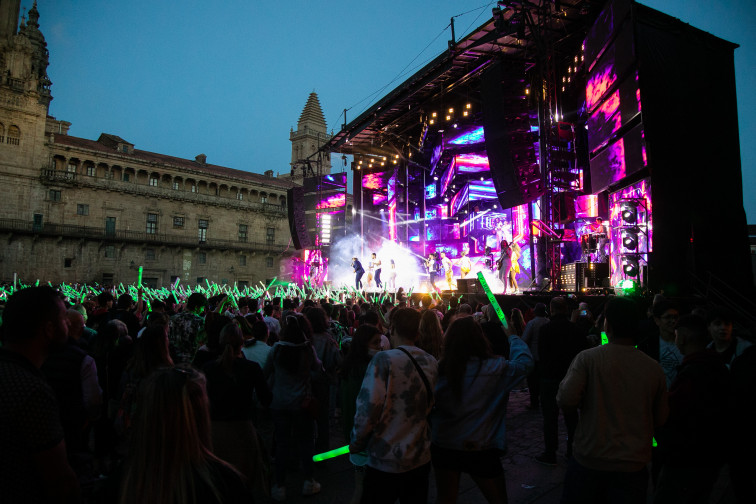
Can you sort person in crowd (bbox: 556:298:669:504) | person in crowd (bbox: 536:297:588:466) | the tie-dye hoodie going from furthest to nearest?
person in crowd (bbox: 536:297:588:466) → the tie-dye hoodie → person in crowd (bbox: 556:298:669:504)

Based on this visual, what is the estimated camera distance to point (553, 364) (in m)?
5.23

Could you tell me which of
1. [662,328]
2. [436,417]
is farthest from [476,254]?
[436,417]

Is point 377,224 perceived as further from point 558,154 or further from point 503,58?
point 558,154

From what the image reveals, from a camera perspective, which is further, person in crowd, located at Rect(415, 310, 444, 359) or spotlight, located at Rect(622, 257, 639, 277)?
spotlight, located at Rect(622, 257, 639, 277)

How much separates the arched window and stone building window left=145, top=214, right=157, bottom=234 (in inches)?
438

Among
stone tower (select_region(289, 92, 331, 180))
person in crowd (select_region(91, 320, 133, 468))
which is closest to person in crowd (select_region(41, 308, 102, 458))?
person in crowd (select_region(91, 320, 133, 468))

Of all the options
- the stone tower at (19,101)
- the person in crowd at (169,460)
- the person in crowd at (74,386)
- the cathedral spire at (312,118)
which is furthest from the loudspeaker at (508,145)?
the cathedral spire at (312,118)

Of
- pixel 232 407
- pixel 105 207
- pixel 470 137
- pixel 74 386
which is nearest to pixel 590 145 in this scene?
pixel 470 137

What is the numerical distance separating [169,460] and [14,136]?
145ft

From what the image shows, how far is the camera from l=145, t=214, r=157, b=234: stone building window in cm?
4162

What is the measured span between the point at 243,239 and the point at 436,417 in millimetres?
47436

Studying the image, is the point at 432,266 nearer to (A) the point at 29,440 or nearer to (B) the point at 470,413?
(B) the point at 470,413

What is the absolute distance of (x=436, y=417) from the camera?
3123mm

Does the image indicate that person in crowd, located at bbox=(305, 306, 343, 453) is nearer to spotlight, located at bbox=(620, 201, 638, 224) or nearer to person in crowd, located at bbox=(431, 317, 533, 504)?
person in crowd, located at bbox=(431, 317, 533, 504)
